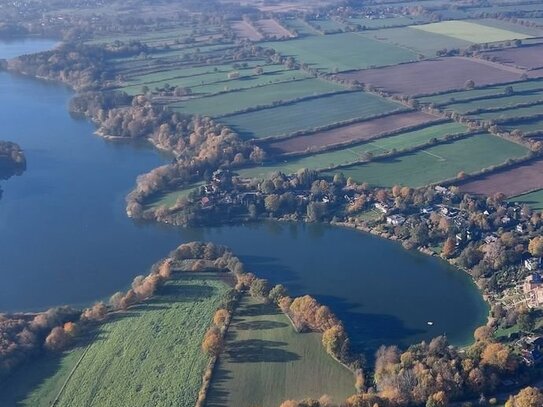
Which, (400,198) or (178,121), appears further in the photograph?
(178,121)

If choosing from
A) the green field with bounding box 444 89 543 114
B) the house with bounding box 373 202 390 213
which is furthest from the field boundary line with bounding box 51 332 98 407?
the green field with bounding box 444 89 543 114

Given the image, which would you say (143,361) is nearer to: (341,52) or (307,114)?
(307,114)

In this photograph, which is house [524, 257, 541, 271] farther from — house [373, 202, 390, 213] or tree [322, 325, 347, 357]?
tree [322, 325, 347, 357]

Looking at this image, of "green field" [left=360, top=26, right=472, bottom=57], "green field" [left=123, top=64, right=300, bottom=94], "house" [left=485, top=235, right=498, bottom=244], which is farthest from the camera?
"green field" [left=360, top=26, right=472, bottom=57]

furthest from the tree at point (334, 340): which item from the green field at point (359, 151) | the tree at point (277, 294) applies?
the green field at point (359, 151)

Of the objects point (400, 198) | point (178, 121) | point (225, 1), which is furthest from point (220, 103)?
point (225, 1)

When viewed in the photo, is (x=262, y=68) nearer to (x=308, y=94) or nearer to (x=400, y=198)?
(x=308, y=94)
